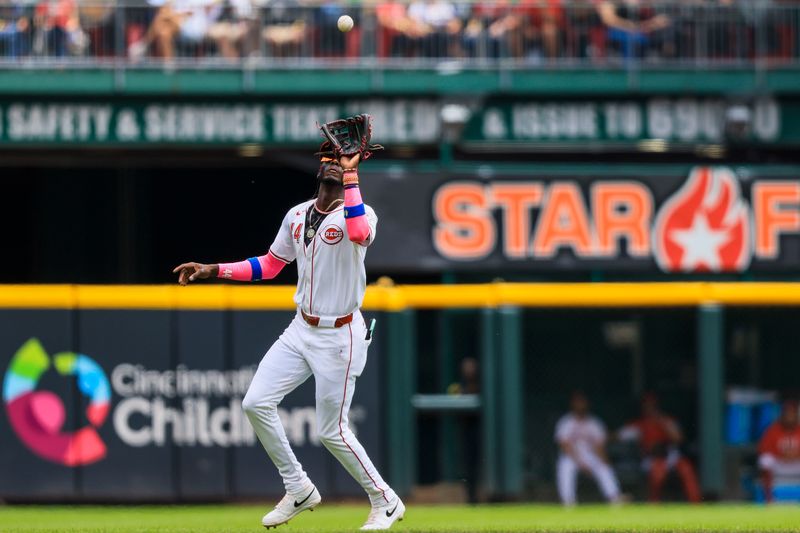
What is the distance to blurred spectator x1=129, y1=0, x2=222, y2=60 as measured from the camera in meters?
17.4

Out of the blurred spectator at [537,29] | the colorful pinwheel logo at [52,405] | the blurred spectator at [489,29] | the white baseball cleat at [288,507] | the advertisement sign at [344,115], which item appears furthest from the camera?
the blurred spectator at [537,29]

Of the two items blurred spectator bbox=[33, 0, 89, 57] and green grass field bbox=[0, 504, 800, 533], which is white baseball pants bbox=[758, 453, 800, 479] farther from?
blurred spectator bbox=[33, 0, 89, 57]

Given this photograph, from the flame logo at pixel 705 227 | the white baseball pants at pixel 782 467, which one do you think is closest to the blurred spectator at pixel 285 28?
the flame logo at pixel 705 227

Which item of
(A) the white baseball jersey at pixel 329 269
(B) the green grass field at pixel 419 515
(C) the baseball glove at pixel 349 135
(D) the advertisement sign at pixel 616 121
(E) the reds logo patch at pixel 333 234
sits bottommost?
(B) the green grass field at pixel 419 515

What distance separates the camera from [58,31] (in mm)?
17500

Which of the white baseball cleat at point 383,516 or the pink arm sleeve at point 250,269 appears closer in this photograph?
the white baseball cleat at point 383,516

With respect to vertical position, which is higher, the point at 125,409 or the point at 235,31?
the point at 235,31

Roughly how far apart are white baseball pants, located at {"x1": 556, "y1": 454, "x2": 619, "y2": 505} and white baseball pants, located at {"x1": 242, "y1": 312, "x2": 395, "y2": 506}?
5.11m


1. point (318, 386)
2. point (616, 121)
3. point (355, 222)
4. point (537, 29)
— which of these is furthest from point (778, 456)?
point (537, 29)

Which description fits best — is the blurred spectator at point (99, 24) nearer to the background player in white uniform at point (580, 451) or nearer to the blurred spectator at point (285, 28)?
the blurred spectator at point (285, 28)

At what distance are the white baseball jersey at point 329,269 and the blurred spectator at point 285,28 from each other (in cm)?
1034

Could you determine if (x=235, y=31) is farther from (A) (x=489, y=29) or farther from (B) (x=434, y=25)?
(A) (x=489, y=29)

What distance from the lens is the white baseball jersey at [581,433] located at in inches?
497

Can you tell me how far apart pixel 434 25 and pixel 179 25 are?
2937 mm
